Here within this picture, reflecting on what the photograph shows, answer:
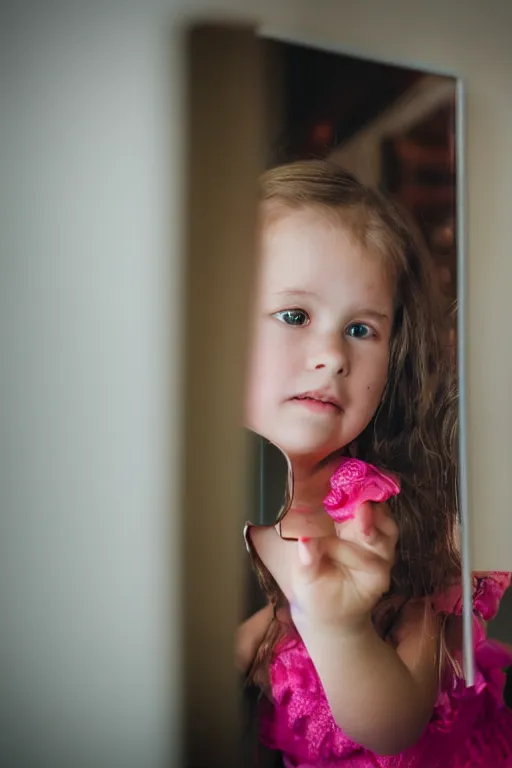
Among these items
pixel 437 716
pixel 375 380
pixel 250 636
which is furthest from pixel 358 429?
pixel 437 716

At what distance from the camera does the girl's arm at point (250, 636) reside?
85cm

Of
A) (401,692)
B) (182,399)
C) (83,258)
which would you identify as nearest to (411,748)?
(401,692)

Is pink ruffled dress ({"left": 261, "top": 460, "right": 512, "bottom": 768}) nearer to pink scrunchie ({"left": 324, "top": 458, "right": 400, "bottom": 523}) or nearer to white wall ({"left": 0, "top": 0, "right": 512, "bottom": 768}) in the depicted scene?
pink scrunchie ({"left": 324, "top": 458, "right": 400, "bottom": 523})

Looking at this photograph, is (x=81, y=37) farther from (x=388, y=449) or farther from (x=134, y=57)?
(x=388, y=449)

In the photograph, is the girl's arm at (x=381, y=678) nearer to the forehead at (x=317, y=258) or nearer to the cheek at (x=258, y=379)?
the cheek at (x=258, y=379)

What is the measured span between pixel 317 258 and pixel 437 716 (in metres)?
0.60

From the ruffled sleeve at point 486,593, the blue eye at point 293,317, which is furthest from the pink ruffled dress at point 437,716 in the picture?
the blue eye at point 293,317

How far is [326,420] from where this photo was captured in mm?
903

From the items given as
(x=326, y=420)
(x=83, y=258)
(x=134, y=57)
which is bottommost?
(x=326, y=420)

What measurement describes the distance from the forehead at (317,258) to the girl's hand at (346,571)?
28 cm

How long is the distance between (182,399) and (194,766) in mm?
412

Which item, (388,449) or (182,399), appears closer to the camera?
(182,399)

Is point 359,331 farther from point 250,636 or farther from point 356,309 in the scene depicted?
point 250,636

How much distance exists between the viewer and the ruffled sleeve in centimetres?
97
